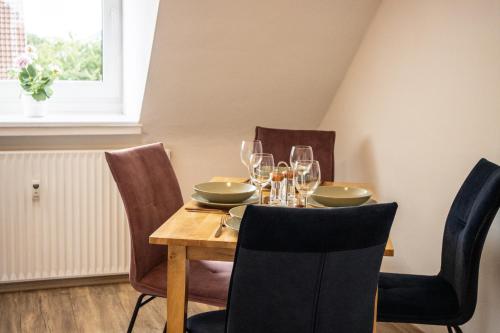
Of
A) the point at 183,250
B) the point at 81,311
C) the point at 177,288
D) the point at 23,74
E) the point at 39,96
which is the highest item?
the point at 23,74

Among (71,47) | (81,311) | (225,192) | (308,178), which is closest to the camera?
(308,178)

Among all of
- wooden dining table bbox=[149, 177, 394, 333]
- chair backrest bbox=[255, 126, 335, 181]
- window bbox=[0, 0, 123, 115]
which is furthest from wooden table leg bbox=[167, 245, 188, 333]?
window bbox=[0, 0, 123, 115]

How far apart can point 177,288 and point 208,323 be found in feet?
0.48

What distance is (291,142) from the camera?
3105mm

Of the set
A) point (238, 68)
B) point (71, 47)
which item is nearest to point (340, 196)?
point (238, 68)

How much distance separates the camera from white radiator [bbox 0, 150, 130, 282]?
3191mm

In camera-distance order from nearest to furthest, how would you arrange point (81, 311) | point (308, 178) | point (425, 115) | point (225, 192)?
point (308, 178)
point (225, 192)
point (425, 115)
point (81, 311)

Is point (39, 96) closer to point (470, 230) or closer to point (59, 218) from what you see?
point (59, 218)

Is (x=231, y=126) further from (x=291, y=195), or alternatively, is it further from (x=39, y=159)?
(x=291, y=195)

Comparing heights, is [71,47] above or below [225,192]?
above

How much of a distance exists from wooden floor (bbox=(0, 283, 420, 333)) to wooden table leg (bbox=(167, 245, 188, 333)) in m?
1.06

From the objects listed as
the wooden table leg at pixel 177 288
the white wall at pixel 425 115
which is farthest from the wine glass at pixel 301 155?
the white wall at pixel 425 115

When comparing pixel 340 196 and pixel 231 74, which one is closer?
pixel 340 196

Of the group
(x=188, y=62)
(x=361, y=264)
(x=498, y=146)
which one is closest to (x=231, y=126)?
(x=188, y=62)
